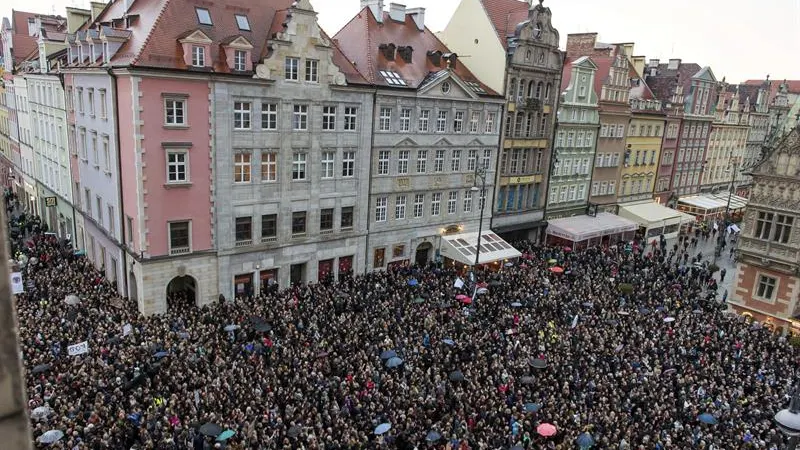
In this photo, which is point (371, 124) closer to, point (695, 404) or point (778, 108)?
point (695, 404)

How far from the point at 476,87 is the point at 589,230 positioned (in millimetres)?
16679

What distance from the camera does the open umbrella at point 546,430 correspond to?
19344mm

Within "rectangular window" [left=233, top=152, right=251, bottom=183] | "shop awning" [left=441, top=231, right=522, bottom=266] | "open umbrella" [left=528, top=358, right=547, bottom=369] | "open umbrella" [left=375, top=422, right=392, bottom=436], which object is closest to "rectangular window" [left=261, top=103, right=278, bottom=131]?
"rectangular window" [left=233, top=152, right=251, bottom=183]

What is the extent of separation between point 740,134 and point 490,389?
2633 inches

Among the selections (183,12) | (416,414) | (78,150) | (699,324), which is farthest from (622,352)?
(78,150)

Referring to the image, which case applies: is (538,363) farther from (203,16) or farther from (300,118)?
(203,16)

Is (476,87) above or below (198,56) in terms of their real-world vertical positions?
below

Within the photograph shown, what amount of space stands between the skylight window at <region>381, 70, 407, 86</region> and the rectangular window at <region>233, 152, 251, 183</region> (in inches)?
431

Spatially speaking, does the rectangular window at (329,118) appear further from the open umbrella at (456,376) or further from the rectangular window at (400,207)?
the open umbrella at (456,376)

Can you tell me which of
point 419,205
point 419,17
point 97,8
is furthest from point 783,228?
point 97,8

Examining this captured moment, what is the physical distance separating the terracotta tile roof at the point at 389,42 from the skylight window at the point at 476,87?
0.17 meters

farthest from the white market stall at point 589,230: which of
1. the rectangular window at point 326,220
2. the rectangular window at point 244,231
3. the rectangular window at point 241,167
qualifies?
the rectangular window at point 241,167

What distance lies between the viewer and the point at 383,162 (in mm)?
37438

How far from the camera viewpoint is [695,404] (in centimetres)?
2241
